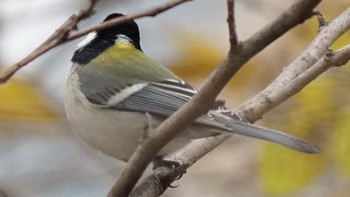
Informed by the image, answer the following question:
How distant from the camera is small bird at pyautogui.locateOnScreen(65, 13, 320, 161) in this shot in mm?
1443

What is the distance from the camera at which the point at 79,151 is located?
2.28 metres

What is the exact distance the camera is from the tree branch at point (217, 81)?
921 mm

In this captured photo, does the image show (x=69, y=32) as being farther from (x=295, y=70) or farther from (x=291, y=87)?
(x=295, y=70)

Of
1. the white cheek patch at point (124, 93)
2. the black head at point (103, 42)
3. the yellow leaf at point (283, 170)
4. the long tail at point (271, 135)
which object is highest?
the black head at point (103, 42)

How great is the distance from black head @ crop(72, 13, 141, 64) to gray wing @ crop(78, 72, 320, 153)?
121mm

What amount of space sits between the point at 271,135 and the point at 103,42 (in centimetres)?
60

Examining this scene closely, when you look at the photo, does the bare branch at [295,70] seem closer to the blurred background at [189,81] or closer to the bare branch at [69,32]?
the blurred background at [189,81]

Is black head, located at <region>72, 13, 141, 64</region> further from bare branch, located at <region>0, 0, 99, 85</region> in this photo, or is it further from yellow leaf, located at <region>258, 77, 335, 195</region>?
bare branch, located at <region>0, 0, 99, 85</region>

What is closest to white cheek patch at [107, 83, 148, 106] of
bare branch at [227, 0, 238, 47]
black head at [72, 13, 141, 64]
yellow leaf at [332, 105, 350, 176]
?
black head at [72, 13, 141, 64]

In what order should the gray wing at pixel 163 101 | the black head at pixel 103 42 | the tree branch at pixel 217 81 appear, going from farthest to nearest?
the black head at pixel 103 42
the gray wing at pixel 163 101
the tree branch at pixel 217 81

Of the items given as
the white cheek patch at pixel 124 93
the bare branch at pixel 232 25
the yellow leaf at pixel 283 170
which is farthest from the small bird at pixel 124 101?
the bare branch at pixel 232 25

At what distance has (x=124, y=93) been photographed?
1599 mm

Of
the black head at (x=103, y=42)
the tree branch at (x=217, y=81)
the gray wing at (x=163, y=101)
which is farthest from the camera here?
the black head at (x=103, y=42)

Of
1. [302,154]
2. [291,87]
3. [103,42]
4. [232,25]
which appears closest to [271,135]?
[291,87]
